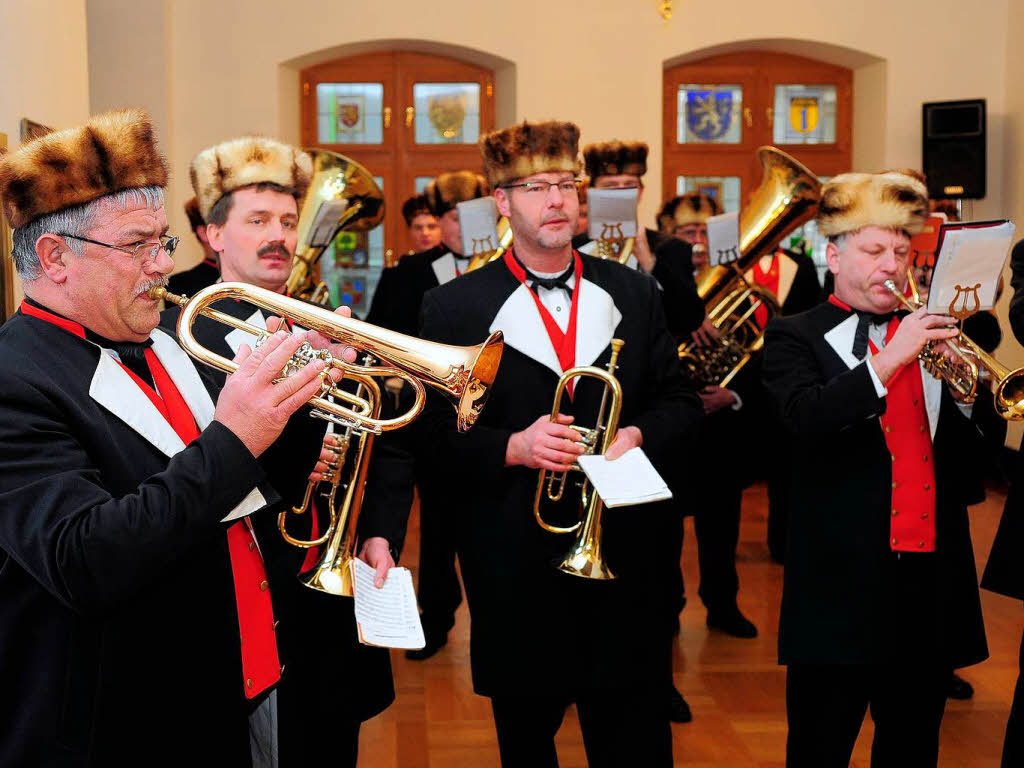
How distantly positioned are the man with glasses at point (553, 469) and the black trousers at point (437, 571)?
185cm

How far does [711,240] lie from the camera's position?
4.29 m

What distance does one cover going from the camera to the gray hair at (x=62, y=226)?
1.80 meters

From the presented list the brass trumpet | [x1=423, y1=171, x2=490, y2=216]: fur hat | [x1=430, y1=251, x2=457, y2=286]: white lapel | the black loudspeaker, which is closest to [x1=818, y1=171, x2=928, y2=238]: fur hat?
the brass trumpet

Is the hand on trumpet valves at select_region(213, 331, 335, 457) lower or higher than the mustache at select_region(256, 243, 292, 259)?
lower

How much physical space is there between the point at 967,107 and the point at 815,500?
685 cm

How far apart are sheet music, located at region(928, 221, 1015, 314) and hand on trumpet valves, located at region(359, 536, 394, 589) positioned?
1427 mm

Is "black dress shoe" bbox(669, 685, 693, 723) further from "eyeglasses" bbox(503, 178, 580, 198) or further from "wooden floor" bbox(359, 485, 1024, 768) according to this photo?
"eyeglasses" bbox(503, 178, 580, 198)

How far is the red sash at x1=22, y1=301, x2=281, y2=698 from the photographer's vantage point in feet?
6.24

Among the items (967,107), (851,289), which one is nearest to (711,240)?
(851,289)

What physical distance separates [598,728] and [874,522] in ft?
2.90

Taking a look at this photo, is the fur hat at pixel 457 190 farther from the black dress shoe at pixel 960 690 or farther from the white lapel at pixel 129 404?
the white lapel at pixel 129 404

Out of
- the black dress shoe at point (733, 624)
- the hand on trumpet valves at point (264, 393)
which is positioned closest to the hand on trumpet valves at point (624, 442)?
the hand on trumpet valves at point (264, 393)

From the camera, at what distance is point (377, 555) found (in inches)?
95.6

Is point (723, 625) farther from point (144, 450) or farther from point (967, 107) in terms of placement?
point (967, 107)
